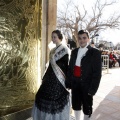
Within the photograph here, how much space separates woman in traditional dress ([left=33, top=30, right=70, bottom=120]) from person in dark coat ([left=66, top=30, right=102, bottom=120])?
0.13 meters

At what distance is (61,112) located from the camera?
10.1 feet

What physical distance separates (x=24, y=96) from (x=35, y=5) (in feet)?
6.03

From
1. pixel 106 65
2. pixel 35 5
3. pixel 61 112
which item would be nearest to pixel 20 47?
pixel 35 5

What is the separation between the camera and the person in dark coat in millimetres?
2932

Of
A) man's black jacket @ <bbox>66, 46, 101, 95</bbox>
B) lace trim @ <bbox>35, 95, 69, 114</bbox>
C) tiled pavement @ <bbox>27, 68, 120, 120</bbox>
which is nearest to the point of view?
man's black jacket @ <bbox>66, 46, 101, 95</bbox>

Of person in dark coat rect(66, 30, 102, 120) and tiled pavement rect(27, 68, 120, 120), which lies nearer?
person in dark coat rect(66, 30, 102, 120)

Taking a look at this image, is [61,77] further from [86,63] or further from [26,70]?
[26,70]

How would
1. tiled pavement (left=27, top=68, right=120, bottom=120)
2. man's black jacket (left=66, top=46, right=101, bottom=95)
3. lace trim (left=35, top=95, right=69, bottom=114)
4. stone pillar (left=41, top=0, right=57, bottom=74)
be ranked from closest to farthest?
man's black jacket (left=66, top=46, right=101, bottom=95)
lace trim (left=35, top=95, right=69, bottom=114)
tiled pavement (left=27, top=68, right=120, bottom=120)
stone pillar (left=41, top=0, right=57, bottom=74)

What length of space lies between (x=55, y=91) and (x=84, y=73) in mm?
553

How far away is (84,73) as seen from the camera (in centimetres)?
301

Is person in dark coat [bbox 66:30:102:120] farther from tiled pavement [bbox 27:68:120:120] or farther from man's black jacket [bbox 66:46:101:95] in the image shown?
tiled pavement [bbox 27:68:120:120]

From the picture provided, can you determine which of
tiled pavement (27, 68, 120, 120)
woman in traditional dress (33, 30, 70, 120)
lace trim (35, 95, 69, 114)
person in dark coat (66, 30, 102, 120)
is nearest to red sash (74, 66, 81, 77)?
person in dark coat (66, 30, 102, 120)

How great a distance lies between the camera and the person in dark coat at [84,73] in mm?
2932

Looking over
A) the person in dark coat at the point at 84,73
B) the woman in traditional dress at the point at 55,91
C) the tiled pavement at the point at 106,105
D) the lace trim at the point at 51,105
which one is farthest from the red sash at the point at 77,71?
the tiled pavement at the point at 106,105
